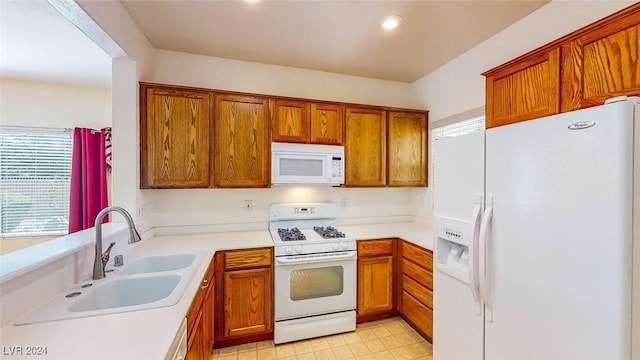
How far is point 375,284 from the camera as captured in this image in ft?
8.34

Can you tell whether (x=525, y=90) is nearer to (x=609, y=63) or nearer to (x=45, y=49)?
(x=609, y=63)

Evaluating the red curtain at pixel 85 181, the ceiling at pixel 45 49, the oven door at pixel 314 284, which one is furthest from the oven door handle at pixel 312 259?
the red curtain at pixel 85 181

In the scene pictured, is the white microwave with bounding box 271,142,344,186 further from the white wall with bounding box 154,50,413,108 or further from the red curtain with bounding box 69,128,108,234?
the red curtain with bounding box 69,128,108,234

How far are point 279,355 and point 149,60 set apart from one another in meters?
2.79

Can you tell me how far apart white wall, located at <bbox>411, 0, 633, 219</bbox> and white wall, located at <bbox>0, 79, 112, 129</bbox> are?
397 centimetres

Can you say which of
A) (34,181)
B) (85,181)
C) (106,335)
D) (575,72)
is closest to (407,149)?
(575,72)

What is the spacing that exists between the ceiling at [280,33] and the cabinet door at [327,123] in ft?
1.66

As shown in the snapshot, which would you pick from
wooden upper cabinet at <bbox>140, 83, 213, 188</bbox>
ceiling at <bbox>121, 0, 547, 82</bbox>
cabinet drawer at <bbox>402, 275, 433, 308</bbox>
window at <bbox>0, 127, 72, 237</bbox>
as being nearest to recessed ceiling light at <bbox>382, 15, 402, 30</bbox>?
ceiling at <bbox>121, 0, 547, 82</bbox>

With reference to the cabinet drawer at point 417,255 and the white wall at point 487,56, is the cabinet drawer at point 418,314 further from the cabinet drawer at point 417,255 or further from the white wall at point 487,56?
the white wall at point 487,56

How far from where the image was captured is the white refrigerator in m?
0.91

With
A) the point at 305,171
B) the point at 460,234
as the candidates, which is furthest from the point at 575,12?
the point at 305,171

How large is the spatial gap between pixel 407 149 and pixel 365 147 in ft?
1.71

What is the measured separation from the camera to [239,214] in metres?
2.74

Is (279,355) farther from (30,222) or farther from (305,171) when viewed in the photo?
(30,222)
